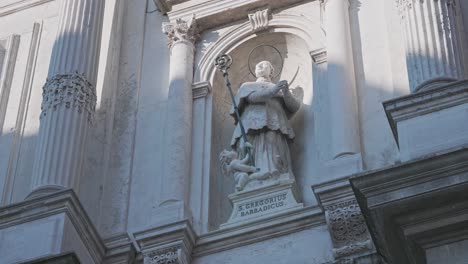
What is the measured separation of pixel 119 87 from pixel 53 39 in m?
1.43

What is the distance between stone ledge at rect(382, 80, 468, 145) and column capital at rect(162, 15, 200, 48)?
438 centimetres

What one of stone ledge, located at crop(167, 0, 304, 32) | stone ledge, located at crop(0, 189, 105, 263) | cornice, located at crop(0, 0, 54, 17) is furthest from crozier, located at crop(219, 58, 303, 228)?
cornice, located at crop(0, 0, 54, 17)

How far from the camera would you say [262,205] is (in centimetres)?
1412

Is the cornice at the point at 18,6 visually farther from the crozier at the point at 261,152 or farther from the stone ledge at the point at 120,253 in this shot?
the stone ledge at the point at 120,253

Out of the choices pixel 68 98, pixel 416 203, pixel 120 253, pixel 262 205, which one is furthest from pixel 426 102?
pixel 68 98

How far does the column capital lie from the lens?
16.0 meters

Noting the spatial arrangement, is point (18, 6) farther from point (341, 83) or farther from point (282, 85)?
point (341, 83)

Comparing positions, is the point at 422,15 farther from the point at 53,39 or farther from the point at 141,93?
the point at 53,39

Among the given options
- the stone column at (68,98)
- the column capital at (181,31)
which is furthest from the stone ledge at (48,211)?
the column capital at (181,31)

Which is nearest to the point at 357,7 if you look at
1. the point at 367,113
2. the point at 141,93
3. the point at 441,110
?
the point at 367,113

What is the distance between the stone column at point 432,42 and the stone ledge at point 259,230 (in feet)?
5.53

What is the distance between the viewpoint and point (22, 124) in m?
16.1

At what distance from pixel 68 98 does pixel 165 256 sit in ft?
7.84

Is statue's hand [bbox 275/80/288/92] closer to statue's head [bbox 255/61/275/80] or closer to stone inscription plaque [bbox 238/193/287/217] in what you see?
statue's head [bbox 255/61/275/80]
